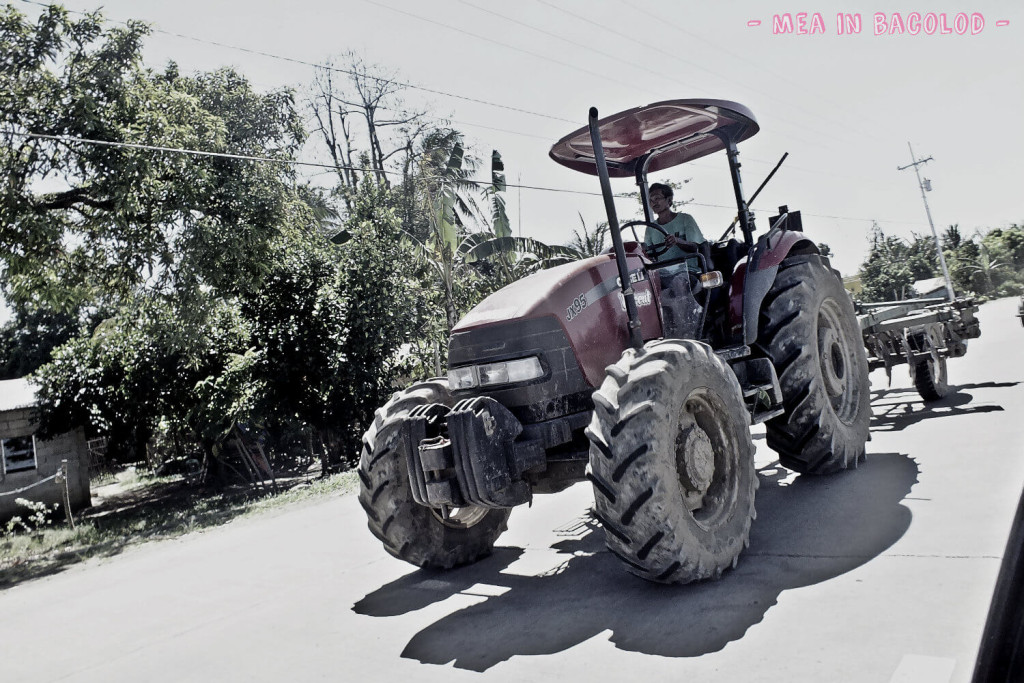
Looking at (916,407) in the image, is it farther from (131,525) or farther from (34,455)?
(34,455)

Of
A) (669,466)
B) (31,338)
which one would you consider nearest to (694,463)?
(669,466)

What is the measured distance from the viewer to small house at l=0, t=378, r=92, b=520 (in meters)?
17.2

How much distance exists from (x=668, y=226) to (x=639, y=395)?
2.66 m

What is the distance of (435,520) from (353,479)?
7664 millimetres

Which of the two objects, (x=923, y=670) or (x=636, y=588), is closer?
(x=923, y=670)

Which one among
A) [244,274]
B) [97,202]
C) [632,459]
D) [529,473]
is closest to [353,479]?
[244,274]

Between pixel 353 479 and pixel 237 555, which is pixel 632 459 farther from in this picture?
pixel 353 479

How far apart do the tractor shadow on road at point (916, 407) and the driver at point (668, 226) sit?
3308mm

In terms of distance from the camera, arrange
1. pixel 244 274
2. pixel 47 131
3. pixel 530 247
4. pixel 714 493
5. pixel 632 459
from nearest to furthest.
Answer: pixel 632 459 → pixel 714 493 → pixel 47 131 → pixel 244 274 → pixel 530 247

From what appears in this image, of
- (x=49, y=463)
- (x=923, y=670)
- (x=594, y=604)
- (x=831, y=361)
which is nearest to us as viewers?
(x=923, y=670)

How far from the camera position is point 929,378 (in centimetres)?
884

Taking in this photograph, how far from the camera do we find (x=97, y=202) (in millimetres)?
12930

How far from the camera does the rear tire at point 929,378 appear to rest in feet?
28.7

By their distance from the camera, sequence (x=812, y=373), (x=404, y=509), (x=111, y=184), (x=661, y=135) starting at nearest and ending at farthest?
(x=404, y=509) < (x=812, y=373) < (x=661, y=135) < (x=111, y=184)
